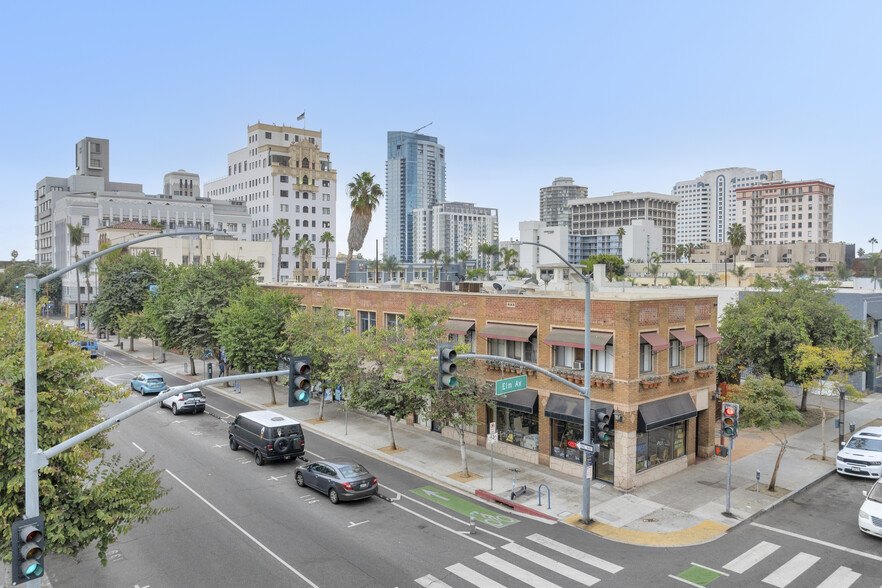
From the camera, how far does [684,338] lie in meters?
27.8

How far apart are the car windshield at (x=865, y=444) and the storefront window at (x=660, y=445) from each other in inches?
307

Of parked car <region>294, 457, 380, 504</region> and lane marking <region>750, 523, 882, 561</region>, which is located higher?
parked car <region>294, 457, 380, 504</region>

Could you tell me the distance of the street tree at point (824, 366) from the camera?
30469mm

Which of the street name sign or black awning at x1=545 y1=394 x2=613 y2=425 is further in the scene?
black awning at x1=545 y1=394 x2=613 y2=425

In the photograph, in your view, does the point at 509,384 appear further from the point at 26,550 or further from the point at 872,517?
the point at 26,550

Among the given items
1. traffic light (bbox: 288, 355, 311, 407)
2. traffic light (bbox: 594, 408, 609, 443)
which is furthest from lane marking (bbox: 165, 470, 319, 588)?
traffic light (bbox: 594, 408, 609, 443)

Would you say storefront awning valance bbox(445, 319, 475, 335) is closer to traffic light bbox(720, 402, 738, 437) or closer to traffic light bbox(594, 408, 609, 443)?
traffic light bbox(594, 408, 609, 443)

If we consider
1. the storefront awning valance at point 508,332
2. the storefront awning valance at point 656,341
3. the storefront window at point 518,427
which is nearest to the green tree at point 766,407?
the storefront awning valance at point 656,341

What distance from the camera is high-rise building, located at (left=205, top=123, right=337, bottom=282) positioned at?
126625mm

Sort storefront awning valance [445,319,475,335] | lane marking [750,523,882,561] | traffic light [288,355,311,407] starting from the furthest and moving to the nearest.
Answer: storefront awning valance [445,319,475,335], lane marking [750,523,882,561], traffic light [288,355,311,407]

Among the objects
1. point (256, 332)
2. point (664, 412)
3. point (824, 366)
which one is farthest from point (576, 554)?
point (256, 332)

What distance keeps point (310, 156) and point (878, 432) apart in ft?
387

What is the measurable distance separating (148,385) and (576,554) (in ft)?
118

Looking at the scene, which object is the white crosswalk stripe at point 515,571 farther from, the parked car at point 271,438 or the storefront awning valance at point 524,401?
the parked car at point 271,438
